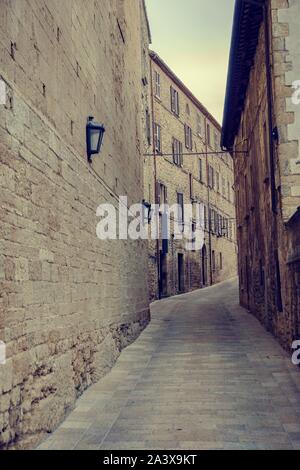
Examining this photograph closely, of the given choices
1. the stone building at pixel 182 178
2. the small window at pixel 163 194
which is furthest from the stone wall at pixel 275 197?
the small window at pixel 163 194

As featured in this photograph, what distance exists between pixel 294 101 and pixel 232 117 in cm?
797

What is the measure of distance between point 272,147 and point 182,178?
51.1 feet

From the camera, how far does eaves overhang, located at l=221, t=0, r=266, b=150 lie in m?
10.6

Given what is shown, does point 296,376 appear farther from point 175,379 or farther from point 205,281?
point 205,281

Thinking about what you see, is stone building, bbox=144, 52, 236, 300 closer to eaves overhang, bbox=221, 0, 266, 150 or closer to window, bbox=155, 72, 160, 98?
window, bbox=155, 72, 160, 98

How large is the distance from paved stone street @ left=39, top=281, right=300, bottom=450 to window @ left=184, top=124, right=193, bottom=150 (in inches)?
664

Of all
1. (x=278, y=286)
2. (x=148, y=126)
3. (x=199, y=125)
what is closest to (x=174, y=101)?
(x=199, y=125)

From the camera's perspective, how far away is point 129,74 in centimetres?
1207

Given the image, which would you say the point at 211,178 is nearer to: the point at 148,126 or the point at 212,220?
the point at 212,220

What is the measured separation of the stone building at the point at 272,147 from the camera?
913cm

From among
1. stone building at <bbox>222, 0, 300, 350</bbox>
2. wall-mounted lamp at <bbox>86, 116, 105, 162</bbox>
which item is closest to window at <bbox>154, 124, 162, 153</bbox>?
stone building at <bbox>222, 0, 300, 350</bbox>

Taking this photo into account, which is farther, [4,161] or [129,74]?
[129,74]

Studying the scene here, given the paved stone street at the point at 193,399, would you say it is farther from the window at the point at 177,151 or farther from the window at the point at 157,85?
the window at the point at 177,151
